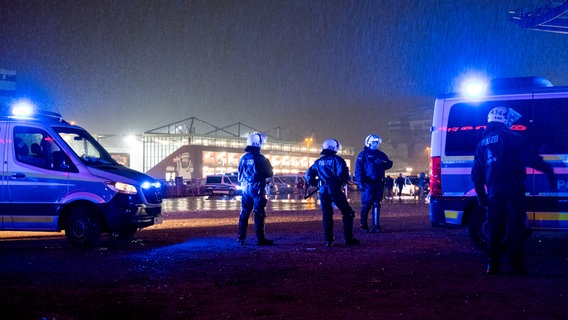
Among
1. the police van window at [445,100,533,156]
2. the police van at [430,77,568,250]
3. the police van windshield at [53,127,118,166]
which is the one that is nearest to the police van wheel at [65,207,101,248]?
the police van windshield at [53,127,118,166]

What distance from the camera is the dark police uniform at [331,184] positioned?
34.7ft

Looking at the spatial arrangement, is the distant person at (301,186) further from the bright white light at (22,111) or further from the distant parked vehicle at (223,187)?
the bright white light at (22,111)

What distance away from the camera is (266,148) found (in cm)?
10656

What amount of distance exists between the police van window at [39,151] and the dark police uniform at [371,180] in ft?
18.4

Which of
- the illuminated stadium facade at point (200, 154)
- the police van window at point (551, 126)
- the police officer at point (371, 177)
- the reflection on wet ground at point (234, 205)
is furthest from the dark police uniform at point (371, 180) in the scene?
the illuminated stadium facade at point (200, 154)

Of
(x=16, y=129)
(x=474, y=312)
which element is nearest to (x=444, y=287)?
(x=474, y=312)

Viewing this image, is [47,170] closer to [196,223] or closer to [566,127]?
[196,223]

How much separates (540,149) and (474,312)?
4.61 meters

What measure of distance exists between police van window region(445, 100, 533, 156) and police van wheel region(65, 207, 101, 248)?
18.8 ft

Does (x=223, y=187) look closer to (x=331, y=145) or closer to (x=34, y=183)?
(x=34, y=183)

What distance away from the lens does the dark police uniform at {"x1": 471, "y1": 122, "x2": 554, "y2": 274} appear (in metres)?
7.25

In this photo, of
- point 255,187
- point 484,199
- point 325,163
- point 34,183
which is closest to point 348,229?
point 325,163

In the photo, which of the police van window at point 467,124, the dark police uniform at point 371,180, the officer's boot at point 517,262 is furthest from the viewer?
the dark police uniform at point 371,180

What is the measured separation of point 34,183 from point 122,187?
1.44 metres
